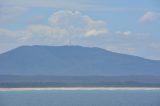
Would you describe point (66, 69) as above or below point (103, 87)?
above

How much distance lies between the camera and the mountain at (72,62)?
127 m

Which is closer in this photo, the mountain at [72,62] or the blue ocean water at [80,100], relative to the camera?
the blue ocean water at [80,100]

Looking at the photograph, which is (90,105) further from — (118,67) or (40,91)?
(118,67)

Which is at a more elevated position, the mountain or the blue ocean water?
the mountain

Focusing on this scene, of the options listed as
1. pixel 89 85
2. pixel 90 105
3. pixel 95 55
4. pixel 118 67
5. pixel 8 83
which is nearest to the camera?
pixel 90 105

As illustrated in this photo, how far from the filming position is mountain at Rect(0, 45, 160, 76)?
127 m

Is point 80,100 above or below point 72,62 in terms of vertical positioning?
below

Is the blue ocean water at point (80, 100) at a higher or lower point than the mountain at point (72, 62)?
lower

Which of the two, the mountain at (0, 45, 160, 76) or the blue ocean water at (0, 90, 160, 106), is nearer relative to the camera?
the blue ocean water at (0, 90, 160, 106)

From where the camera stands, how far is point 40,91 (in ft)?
264

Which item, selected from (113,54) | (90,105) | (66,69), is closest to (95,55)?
(113,54)

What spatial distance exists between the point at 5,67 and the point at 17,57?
22.7m

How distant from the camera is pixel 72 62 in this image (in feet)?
466

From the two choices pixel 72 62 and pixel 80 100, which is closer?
pixel 80 100
